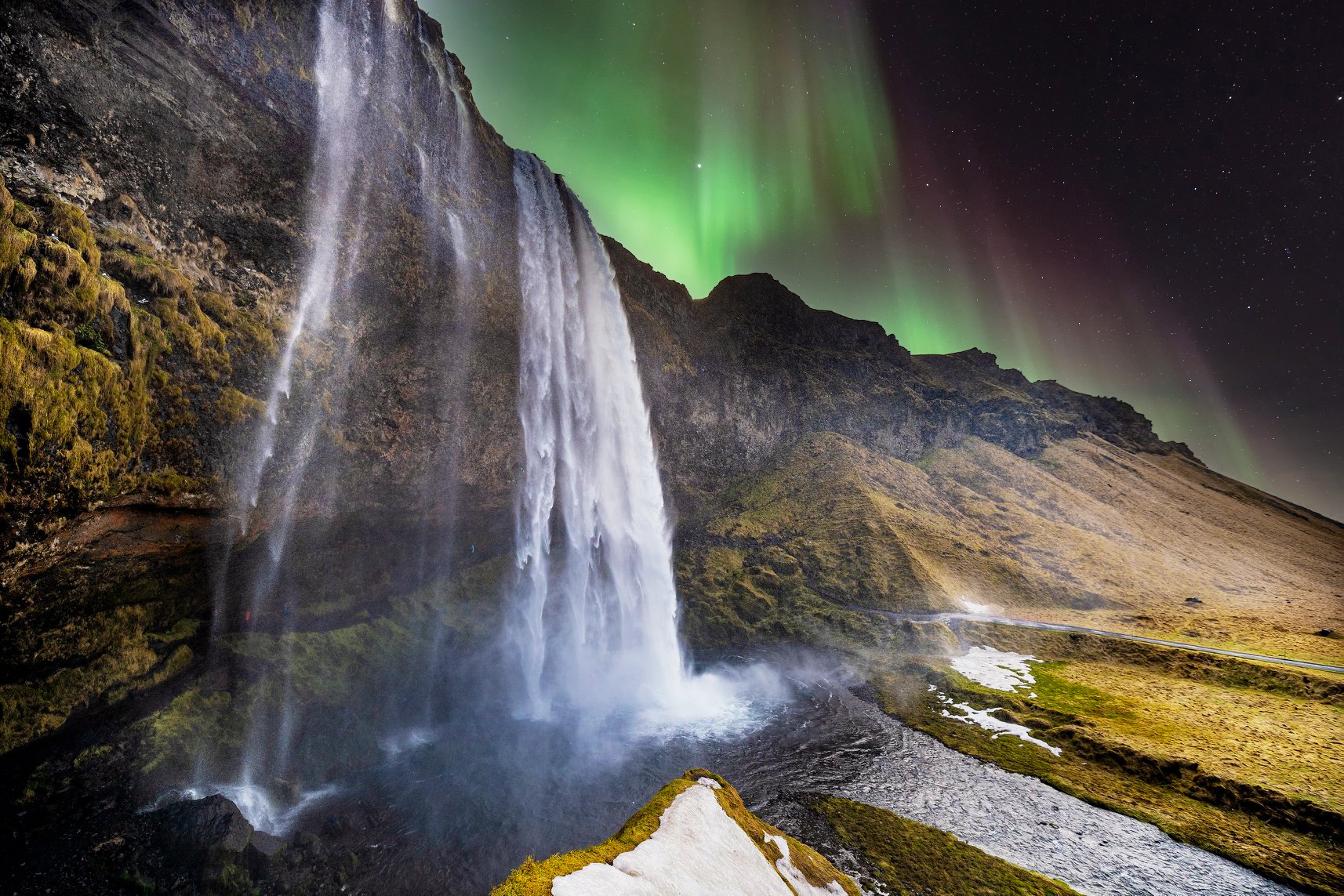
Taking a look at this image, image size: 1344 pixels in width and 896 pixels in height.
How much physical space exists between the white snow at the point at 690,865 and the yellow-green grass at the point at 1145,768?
54.7 feet

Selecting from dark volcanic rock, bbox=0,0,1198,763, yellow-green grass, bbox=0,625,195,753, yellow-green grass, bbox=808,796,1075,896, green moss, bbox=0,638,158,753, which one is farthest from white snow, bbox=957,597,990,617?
green moss, bbox=0,638,158,753

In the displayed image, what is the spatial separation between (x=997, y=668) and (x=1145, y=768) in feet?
47.1

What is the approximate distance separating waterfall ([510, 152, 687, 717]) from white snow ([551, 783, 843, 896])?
22939mm

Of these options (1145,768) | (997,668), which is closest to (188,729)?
(1145,768)

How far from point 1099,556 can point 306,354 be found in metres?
82.9

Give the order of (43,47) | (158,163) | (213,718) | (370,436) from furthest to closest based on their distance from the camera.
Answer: (370,436), (213,718), (158,163), (43,47)

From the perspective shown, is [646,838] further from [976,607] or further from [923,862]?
[976,607]

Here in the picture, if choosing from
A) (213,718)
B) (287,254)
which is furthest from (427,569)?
(287,254)

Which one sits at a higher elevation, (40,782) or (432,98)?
(432,98)

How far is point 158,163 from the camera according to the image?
15383 mm

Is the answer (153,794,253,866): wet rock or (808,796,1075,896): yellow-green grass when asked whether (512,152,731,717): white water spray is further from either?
(153,794,253,866): wet rock

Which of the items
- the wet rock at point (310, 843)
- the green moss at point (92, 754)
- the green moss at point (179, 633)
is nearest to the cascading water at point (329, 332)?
the green moss at point (179, 633)

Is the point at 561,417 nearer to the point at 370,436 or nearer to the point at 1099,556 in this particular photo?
the point at 370,436

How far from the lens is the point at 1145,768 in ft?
57.8
